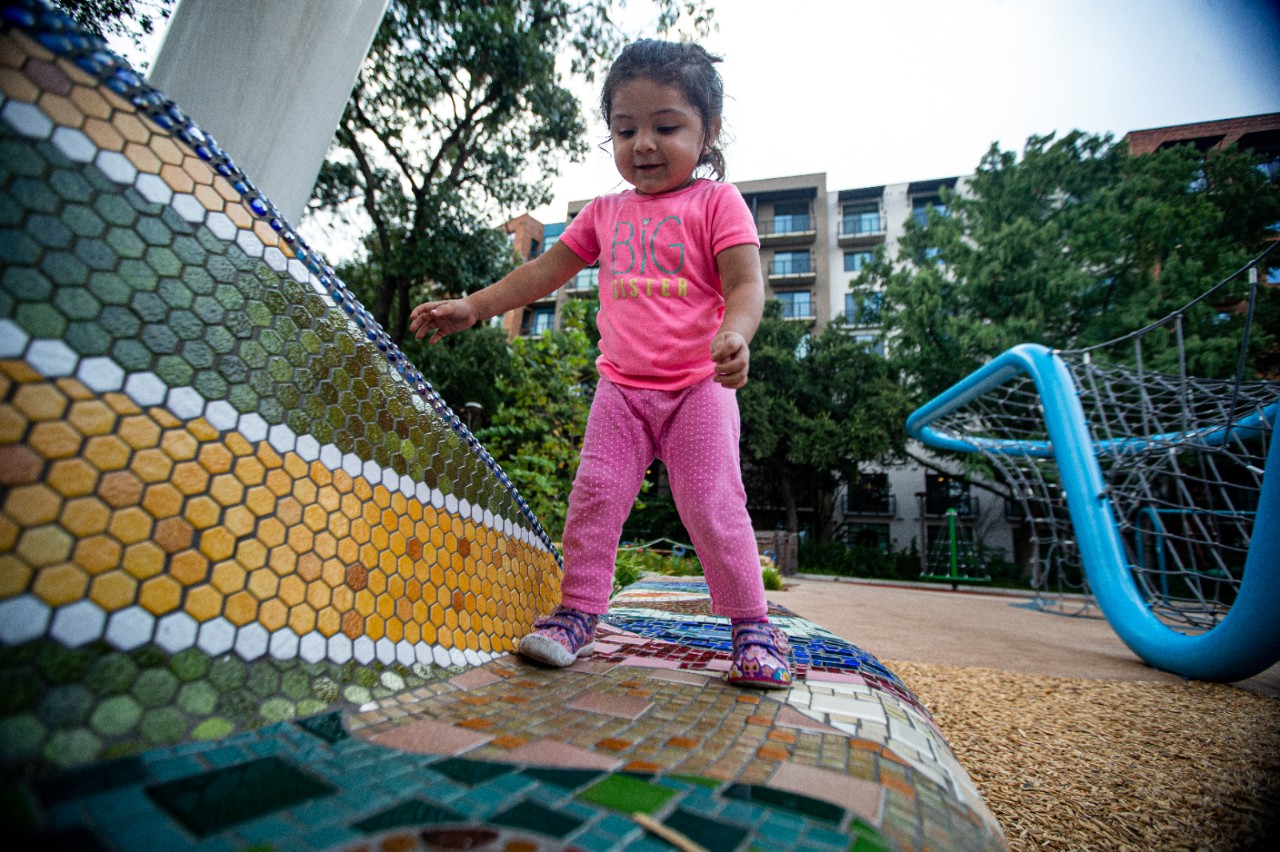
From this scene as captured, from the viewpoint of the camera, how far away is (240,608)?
0.57m

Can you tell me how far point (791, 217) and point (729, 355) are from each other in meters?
28.3

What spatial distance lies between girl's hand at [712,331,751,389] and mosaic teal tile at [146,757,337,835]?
0.80m

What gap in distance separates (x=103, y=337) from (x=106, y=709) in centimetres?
31

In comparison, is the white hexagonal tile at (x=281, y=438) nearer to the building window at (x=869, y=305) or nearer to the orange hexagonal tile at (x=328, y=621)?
the orange hexagonal tile at (x=328, y=621)

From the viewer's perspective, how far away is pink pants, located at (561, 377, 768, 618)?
1167 mm

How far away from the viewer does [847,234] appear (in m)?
25.6

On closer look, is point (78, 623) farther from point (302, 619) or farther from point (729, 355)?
point (729, 355)

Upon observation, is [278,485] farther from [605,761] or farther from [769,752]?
[769,752]

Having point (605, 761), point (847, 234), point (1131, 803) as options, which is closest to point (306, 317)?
point (605, 761)

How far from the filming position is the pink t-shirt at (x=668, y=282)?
1287 mm

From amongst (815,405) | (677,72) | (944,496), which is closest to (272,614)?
(677,72)

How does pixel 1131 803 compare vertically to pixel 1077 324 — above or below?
below

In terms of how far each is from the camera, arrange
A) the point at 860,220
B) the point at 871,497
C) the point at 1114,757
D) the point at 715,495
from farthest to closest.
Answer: the point at 860,220, the point at 871,497, the point at 1114,757, the point at 715,495

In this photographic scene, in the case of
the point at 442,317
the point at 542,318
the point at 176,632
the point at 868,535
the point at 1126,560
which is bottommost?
the point at 176,632
